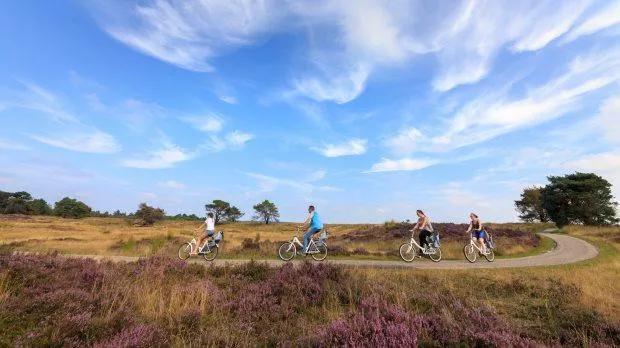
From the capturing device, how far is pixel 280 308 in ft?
28.4

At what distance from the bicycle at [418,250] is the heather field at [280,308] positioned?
6.64 meters

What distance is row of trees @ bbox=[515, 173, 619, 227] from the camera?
71125 millimetres

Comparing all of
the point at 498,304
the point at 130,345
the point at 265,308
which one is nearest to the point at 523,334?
the point at 498,304

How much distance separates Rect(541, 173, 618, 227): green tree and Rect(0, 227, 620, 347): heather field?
6800 cm

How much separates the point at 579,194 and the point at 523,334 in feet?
254

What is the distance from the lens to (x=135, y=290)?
9250 millimetres

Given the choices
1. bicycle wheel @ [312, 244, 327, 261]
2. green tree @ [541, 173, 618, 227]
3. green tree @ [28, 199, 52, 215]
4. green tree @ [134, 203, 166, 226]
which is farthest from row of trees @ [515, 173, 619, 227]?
green tree @ [28, 199, 52, 215]

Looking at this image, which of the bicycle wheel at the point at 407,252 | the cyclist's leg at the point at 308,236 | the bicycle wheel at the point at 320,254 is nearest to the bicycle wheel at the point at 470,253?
the bicycle wheel at the point at 407,252

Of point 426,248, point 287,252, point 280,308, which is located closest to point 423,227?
point 426,248

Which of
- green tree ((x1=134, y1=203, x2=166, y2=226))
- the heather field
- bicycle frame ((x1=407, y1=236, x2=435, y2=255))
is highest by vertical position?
green tree ((x1=134, y1=203, x2=166, y2=226))

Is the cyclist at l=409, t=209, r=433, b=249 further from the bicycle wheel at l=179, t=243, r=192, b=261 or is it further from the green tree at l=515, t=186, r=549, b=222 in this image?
the green tree at l=515, t=186, r=549, b=222

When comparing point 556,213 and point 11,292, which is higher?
point 556,213

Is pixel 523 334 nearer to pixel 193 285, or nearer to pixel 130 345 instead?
pixel 130 345

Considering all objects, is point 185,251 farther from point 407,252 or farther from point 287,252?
point 407,252
